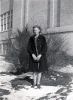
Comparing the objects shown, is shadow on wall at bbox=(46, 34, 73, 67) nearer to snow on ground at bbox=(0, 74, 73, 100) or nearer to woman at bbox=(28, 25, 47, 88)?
snow on ground at bbox=(0, 74, 73, 100)

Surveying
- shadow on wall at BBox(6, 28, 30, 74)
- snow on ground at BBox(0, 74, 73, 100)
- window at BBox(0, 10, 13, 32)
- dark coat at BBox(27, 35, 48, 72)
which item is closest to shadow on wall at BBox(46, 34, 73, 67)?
shadow on wall at BBox(6, 28, 30, 74)

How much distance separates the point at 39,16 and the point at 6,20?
5.96 metres

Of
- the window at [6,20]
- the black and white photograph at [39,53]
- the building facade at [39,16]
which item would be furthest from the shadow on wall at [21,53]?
the window at [6,20]

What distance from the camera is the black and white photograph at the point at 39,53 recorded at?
7.25m

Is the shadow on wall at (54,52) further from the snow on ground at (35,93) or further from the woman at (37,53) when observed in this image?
the woman at (37,53)

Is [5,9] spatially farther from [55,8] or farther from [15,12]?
[55,8]

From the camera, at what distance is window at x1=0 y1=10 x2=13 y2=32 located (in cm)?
2088

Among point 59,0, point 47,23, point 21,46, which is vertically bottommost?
point 21,46

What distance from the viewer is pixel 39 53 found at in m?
7.30

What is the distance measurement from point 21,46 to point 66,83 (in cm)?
391

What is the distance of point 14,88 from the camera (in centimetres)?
751

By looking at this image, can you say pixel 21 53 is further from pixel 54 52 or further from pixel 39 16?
pixel 39 16

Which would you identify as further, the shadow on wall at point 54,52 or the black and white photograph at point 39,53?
the shadow on wall at point 54,52

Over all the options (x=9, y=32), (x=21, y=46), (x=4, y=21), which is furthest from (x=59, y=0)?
(x=4, y=21)
